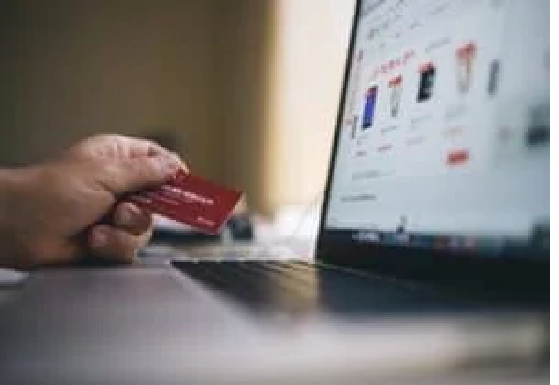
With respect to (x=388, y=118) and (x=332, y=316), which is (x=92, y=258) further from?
(x=332, y=316)

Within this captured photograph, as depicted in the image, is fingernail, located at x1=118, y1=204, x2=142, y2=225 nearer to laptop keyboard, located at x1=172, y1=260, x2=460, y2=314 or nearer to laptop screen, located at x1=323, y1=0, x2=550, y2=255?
laptop keyboard, located at x1=172, y1=260, x2=460, y2=314

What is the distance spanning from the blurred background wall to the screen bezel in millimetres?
2573

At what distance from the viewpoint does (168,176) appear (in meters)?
0.76

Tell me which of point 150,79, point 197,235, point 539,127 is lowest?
point 197,235

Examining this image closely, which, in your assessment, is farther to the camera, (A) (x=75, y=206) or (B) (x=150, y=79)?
(B) (x=150, y=79)

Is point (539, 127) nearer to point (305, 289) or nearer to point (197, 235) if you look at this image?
point (305, 289)

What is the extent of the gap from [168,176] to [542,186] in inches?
19.6

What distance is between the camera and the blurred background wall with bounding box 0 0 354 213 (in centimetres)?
353

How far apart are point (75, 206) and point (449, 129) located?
437 millimetres

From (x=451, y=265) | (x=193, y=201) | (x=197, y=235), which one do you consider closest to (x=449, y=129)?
(x=451, y=265)

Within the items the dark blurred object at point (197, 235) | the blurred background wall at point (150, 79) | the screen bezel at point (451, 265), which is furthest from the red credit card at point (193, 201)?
the blurred background wall at point (150, 79)

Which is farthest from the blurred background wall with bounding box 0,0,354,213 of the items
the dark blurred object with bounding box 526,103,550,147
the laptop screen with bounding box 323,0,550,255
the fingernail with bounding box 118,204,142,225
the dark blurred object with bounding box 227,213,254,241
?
the dark blurred object with bounding box 526,103,550,147

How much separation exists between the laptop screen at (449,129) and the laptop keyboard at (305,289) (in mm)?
Answer: 53

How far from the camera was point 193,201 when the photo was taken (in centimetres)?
73
